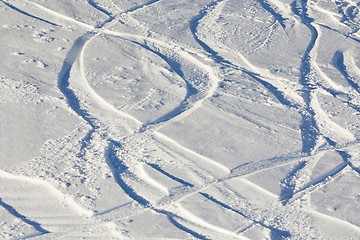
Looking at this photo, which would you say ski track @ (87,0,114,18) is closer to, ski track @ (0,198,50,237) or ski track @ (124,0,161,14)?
ski track @ (124,0,161,14)

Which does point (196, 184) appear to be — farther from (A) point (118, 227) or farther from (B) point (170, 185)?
(A) point (118, 227)

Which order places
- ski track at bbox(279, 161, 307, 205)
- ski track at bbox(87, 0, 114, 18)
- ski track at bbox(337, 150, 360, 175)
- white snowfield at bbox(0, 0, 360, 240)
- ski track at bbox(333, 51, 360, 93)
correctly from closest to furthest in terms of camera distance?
white snowfield at bbox(0, 0, 360, 240)
ski track at bbox(279, 161, 307, 205)
ski track at bbox(337, 150, 360, 175)
ski track at bbox(333, 51, 360, 93)
ski track at bbox(87, 0, 114, 18)

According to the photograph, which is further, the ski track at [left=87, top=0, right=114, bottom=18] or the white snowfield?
the ski track at [left=87, top=0, right=114, bottom=18]

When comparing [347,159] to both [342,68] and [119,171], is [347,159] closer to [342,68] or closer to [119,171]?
[342,68]

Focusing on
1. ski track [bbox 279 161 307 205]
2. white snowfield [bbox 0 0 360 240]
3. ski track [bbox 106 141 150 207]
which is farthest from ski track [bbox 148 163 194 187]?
ski track [bbox 279 161 307 205]

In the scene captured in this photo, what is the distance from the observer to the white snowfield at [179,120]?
3529mm

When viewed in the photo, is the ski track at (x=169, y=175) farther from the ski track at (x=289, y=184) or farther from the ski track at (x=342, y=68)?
the ski track at (x=342, y=68)

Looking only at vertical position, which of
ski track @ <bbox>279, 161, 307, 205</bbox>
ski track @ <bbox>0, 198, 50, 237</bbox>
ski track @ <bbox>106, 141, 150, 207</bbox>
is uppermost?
ski track @ <bbox>279, 161, 307, 205</bbox>

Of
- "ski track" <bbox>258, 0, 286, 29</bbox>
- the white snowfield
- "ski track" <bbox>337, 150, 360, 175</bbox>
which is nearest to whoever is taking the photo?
the white snowfield

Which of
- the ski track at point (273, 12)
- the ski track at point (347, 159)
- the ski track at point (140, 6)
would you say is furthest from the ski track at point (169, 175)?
the ski track at point (273, 12)

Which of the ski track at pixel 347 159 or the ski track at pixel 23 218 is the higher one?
the ski track at pixel 347 159

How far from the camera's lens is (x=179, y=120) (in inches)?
165

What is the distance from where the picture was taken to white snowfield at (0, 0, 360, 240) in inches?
139

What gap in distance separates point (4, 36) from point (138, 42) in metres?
0.84
